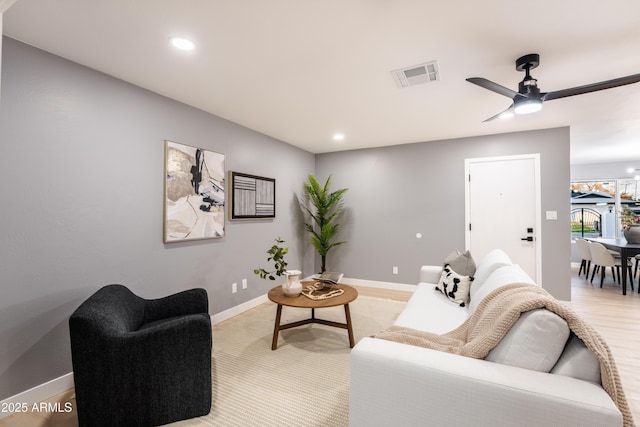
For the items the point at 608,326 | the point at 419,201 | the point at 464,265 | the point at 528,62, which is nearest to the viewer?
the point at 528,62

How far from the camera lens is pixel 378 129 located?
381cm

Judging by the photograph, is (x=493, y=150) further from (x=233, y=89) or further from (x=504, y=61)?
(x=233, y=89)

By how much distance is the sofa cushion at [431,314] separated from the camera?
1974 mm

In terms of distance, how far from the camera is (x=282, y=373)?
2162 millimetres

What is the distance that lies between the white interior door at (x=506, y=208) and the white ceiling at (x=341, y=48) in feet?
3.08

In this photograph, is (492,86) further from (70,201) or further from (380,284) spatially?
(380,284)

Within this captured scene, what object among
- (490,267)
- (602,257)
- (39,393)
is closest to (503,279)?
(490,267)

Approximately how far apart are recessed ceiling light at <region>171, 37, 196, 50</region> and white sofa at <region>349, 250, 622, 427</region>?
2.15 metres

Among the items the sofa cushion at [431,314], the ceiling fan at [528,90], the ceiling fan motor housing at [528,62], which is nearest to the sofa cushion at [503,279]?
the sofa cushion at [431,314]

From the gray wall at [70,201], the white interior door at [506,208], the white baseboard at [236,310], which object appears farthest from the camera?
the white interior door at [506,208]

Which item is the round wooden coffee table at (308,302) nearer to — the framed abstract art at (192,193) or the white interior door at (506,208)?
the framed abstract art at (192,193)

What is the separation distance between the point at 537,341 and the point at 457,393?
→ 0.38 m

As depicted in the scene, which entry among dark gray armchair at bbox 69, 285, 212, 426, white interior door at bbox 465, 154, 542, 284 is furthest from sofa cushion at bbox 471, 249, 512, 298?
dark gray armchair at bbox 69, 285, 212, 426

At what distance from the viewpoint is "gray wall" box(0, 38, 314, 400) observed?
5.92 feet
